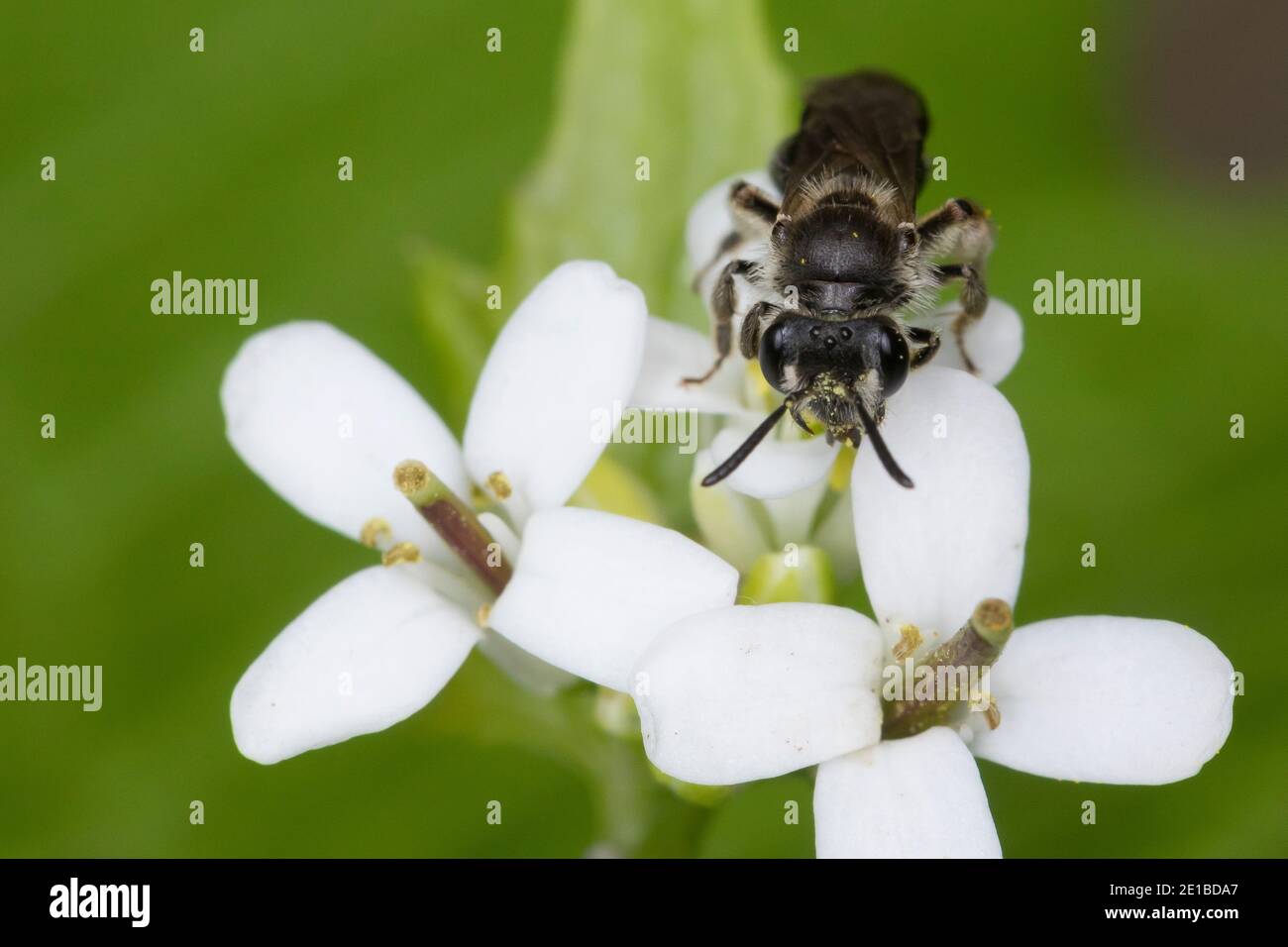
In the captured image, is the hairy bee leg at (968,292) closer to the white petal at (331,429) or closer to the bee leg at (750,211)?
the bee leg at (750,211)

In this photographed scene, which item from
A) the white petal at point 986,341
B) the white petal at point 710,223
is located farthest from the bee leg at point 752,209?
the white petal at point 986,341

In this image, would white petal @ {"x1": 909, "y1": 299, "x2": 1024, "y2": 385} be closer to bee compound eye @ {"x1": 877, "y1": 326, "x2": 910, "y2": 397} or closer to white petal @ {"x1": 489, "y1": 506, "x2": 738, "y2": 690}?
bee compound eye @ {"x1": 877, "y1": 326, "x2": 910, "y2": 397}

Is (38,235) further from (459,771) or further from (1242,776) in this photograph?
(1242,776)

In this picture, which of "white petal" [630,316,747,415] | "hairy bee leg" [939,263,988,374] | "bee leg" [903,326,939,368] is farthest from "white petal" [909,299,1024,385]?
"white petal" [630,316,747,415]

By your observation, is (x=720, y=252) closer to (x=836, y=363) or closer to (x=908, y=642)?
(x=836, y=363)

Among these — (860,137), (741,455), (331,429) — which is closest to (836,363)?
(741,455)

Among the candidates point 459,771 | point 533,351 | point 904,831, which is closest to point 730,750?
point 904,831
